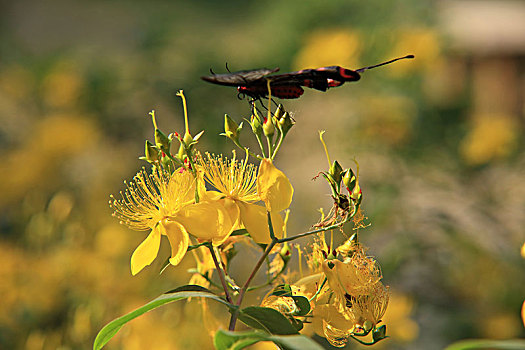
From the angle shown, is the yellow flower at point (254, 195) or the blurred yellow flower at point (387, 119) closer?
the yellow flower at point (254, 195)

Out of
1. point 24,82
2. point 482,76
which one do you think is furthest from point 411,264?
point 482,76

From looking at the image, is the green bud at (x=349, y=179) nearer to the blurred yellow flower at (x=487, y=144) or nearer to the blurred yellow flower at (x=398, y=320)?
the blurred yellow flower at (x=398, y=320)

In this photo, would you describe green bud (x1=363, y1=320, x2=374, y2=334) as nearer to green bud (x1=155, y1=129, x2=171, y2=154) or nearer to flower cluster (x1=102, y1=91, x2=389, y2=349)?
flower cluster (x1=102, y1=91, x2=389, y2=349)

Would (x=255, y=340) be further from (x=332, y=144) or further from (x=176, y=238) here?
(x=332, y=144)

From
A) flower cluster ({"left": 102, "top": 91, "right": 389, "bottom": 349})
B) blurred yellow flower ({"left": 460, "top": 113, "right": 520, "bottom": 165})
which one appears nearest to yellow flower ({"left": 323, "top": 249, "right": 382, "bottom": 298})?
flower cluster ({"left": 102, "top": 91, "right": 389, "bottom": 349})

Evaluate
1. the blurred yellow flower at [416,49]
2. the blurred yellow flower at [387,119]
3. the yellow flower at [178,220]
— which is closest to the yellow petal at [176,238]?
the yellow flower at [178,220]

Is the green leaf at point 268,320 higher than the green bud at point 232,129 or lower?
lower
